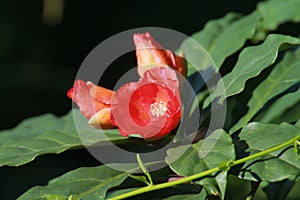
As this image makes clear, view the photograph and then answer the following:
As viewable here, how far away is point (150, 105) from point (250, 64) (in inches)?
8.1

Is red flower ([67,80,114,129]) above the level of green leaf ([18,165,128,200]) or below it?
above

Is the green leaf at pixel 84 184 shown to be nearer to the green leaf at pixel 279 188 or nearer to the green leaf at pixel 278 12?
the green leaf at pixel 279 188

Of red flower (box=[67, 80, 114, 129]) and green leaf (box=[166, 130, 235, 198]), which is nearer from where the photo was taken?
green leaf (box=[166, 130, 235, 198])

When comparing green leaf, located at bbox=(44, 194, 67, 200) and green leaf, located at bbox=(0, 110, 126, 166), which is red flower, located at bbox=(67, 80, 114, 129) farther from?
green leaf, located at bbox=(44, 194, 67, 200)

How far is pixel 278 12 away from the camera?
2.37m

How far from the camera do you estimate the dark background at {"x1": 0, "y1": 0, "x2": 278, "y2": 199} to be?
405 centimetres

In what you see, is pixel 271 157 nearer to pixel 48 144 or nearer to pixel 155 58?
pixel 155 58

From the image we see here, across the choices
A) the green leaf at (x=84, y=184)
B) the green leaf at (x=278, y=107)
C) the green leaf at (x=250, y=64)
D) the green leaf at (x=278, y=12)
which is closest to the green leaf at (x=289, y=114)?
the green leaf at (x=278, y=107)

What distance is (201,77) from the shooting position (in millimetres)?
1542

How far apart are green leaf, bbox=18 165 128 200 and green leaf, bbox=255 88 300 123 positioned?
1.59ft

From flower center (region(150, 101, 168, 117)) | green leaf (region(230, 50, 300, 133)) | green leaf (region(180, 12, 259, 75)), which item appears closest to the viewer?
flower center (region(150, 101, 168, 117))

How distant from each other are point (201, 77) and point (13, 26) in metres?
2.76

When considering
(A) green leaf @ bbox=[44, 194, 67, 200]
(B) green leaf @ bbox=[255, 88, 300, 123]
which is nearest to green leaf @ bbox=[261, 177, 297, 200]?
(B) green leaf @ bbox=[255, 88, 300, 123]

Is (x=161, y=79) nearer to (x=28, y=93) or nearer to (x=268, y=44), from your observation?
(x=268, y=44)
